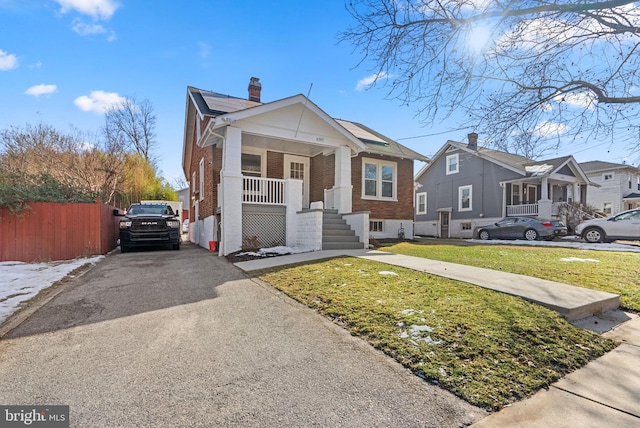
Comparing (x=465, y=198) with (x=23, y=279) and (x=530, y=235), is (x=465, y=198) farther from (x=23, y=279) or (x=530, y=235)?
(x=23, y=279)

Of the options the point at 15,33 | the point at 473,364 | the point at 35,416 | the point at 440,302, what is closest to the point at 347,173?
the point at 440,302

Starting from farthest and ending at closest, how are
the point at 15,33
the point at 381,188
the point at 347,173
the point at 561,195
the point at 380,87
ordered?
the point at 561,195 → the point at 381,188 → the point at 347,173 → the point at 15,33 → the point at 380,87

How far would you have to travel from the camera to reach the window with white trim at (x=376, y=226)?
14.4 meters

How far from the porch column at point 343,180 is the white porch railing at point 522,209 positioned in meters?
14.6

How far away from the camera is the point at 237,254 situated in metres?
8.87

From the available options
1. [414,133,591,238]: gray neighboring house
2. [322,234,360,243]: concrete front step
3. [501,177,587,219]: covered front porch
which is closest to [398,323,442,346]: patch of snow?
[322,234,360,243]: concrete front step

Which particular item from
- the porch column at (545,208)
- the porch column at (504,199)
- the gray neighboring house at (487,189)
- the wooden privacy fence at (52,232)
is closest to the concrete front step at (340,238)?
the wooden privacy fence at (52,232)

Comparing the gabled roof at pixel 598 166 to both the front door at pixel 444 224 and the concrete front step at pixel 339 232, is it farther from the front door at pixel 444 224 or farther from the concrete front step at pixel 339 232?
the concrete front step at pixel 339 232

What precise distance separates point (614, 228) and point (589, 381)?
48.3 ft

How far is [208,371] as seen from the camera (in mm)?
2508

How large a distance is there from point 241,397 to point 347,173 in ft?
32.7

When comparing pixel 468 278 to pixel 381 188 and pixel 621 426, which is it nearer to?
pixel 621 426

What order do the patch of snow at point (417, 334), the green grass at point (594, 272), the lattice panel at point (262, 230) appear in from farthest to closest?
the lattice panel at point (262, 230) → the green grass at point (594, 272) → the patch of snow at point (417, 334)

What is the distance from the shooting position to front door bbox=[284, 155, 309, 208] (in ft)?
42.6
